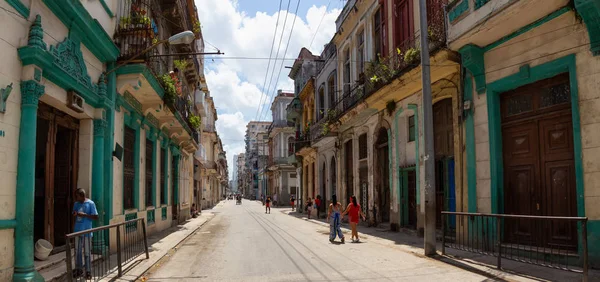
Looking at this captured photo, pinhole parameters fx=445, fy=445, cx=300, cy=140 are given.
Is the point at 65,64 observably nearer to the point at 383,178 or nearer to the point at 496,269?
the point at 496,269

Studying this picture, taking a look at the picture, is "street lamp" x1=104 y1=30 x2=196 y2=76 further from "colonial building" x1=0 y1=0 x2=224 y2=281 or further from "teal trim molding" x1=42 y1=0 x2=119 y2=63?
"teal trim molding" x1=42 y1=0 x2=119 y2=63

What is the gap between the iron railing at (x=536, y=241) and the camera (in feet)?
24.2

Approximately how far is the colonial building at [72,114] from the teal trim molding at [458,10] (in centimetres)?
618

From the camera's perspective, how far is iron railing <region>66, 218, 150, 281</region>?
248 inches

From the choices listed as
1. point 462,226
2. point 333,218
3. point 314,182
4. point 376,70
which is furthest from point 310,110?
point 462,226

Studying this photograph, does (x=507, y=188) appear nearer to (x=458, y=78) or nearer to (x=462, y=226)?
(x=462, y=226)

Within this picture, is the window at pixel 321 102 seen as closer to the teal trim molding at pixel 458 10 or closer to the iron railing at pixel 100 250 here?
the teal trim molding at pixel 458 10

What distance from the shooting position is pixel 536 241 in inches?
296

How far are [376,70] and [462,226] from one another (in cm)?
791

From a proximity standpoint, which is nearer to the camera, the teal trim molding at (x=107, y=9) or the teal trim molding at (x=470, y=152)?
the teal trim molding at (x=107, y=9)

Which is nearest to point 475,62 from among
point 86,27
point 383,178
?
point 383,178

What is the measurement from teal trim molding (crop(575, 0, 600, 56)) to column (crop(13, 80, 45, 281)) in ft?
29.2

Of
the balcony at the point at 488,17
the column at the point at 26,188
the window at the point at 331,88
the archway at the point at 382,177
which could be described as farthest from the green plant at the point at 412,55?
the window at the point at 331,88

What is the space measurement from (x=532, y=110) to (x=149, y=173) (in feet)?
41.5
